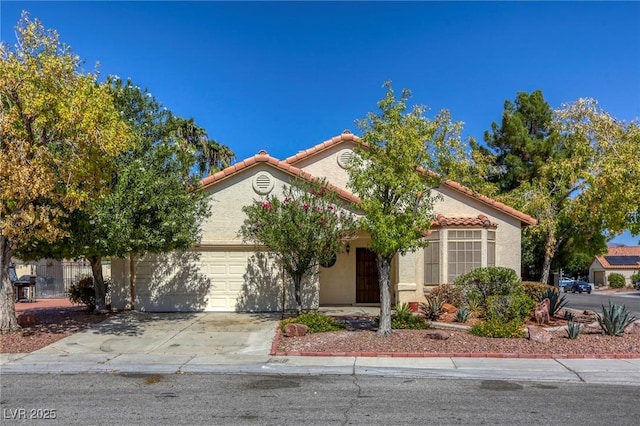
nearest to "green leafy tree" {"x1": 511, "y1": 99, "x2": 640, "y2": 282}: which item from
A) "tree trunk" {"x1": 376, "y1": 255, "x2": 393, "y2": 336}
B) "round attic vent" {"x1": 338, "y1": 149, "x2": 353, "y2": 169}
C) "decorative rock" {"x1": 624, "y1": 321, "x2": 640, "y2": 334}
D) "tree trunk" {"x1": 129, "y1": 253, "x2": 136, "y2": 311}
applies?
"decorative rock" {"x1": 624, "y1": 321, "x2": 640, "y2": 334}

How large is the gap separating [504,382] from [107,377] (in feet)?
21.9

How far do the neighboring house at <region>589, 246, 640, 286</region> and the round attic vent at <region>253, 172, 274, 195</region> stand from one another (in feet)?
177

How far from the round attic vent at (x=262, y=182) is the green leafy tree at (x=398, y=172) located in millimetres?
4625

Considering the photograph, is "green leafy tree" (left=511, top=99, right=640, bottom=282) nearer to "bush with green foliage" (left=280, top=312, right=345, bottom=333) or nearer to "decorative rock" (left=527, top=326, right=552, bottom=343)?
"decorative rock" (left=527, top=326, right=552, bottom=343)

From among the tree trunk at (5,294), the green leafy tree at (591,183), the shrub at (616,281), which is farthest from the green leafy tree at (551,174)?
the shrub at (616,281)

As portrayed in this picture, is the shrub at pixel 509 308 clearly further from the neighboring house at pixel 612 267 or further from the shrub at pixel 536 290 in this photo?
the neighboring house at pixel 612 267

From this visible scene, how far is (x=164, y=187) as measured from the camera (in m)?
14.1

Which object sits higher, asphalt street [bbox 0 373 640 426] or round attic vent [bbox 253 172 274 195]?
round attic vent [bbox 253 172 274 195]

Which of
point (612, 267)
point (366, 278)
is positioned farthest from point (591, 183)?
point (612, 267)

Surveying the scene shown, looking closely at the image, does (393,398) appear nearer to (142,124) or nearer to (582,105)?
(142,124)

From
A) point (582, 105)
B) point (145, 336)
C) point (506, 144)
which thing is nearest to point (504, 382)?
point (145, 336)

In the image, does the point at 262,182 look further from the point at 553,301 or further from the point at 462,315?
the point at 553,301

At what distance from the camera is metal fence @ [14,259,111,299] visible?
82.1 ft

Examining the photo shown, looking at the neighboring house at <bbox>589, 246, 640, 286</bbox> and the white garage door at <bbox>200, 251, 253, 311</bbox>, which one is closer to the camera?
the white garage door at <bbox>200, 251, 253, 311</bbox>
